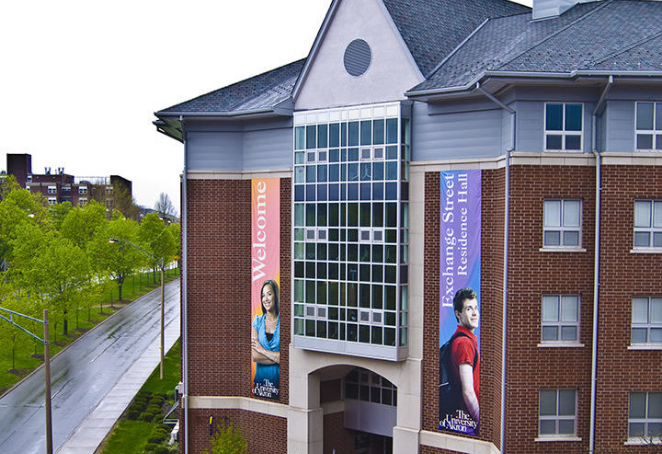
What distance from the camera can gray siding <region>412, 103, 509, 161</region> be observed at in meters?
23.0

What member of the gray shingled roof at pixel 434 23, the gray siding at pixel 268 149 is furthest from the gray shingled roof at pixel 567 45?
the gray siding at pixel 268 149

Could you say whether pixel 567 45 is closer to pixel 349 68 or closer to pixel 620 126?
pixel 620 126

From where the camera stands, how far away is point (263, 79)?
31750mm

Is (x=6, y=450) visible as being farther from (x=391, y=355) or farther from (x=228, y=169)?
(x=391, y=355)

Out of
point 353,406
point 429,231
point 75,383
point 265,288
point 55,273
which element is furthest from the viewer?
point 55,273

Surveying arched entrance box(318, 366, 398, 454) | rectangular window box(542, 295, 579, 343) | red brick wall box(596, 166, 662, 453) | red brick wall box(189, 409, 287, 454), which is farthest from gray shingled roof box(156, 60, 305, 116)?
red brick wall box(596, 166, 662, 453)

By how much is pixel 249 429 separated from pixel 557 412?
39.8ft

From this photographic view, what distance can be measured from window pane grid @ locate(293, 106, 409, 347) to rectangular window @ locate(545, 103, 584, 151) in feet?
16.1

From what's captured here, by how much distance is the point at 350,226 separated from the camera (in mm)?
25484

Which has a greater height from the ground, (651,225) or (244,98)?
(244,98)

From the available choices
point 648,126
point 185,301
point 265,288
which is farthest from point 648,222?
point 185,301

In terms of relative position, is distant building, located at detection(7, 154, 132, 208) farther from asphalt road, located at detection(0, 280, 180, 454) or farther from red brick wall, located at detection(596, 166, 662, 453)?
red brick wall, located at detection(596, 166, 662, 453)

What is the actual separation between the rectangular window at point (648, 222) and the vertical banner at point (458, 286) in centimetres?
469

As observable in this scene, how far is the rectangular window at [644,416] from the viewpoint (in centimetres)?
2189
